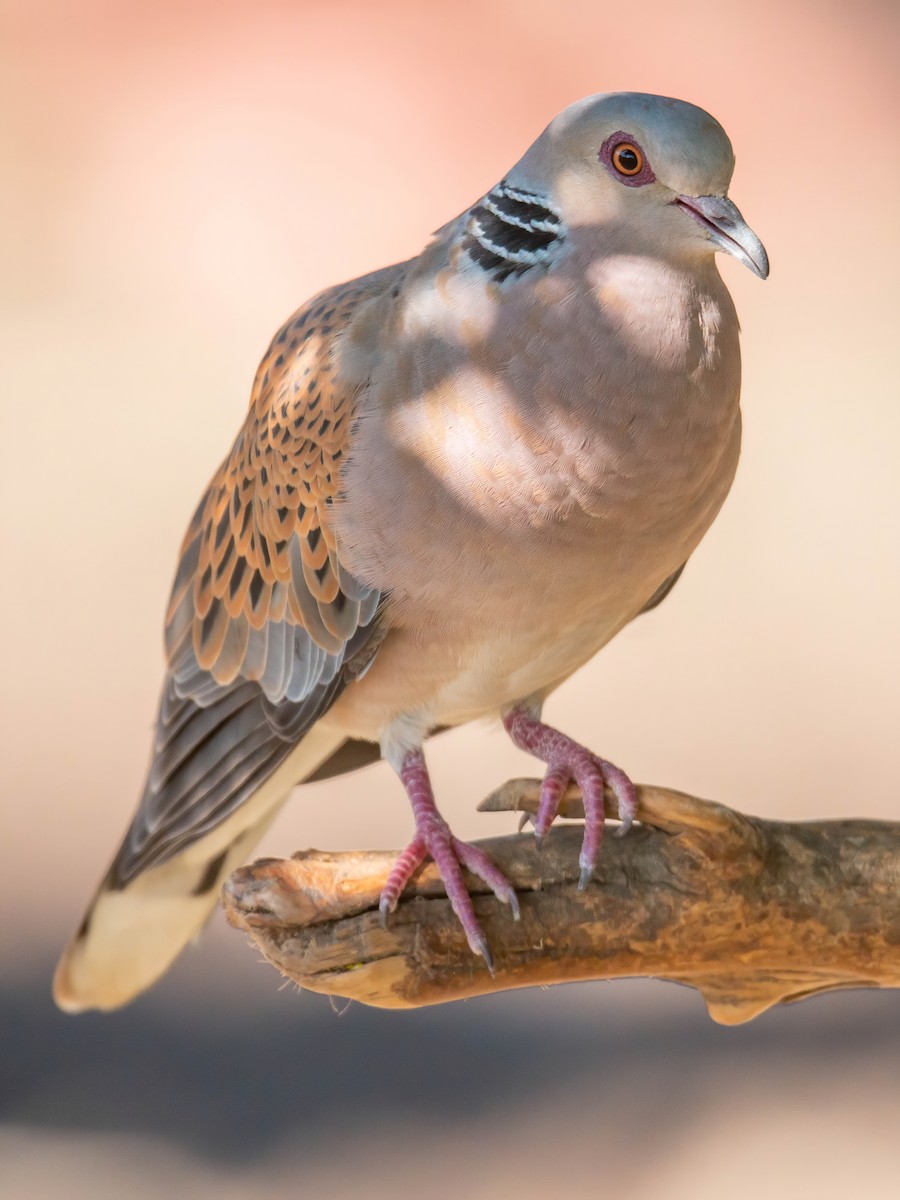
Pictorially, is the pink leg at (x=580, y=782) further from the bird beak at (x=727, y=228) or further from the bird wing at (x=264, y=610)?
the bird beak at (x=727, y=228)

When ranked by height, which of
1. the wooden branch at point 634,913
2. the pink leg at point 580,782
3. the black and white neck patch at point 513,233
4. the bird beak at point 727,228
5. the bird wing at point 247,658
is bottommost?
the wooden branch at point 634,913

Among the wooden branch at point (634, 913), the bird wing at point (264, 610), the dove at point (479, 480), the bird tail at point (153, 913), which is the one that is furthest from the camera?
the bird tail at point (153, 913)

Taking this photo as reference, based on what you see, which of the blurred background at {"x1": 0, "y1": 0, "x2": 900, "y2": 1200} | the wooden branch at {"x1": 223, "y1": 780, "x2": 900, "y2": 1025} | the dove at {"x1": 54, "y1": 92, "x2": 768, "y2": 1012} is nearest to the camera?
the dove at {"x1": 54, "y1": 92, "x2": 768, "y2": 1012}

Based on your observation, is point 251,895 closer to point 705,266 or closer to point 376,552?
point 376,552

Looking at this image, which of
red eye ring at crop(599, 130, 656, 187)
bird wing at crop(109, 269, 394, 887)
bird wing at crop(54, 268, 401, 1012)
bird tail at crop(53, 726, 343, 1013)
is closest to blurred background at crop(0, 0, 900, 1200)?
bird tail at crop(53, 726, 343, 1013)

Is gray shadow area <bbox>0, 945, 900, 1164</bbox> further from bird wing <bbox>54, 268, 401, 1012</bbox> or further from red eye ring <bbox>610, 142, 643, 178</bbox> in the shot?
red eye ring <bbox>610, 142, 643, 178</bbox>

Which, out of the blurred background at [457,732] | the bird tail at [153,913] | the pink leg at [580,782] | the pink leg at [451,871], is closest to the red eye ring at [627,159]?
the pink leg at [580,782]
